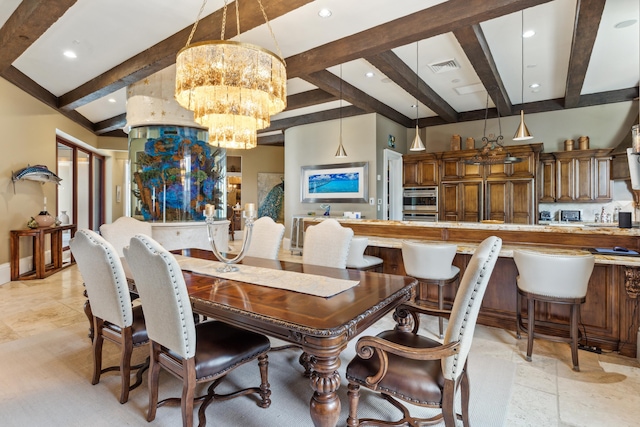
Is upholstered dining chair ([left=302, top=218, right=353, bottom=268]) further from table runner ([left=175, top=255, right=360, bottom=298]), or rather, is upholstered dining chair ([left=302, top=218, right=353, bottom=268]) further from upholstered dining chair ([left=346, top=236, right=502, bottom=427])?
upholstered dining chair ([left=346, top=236, right=502, bottom=427])

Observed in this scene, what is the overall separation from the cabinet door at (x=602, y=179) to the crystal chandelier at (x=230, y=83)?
589 cm

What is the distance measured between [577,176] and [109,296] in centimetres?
721

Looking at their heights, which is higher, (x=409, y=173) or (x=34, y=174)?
(x=409, y=173)

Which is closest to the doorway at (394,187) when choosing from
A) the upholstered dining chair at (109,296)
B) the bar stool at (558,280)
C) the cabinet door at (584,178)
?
the cabinet door at (584,178)

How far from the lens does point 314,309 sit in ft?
5.23

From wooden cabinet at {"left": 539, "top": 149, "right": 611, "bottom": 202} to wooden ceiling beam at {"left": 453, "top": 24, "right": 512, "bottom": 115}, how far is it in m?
1.65

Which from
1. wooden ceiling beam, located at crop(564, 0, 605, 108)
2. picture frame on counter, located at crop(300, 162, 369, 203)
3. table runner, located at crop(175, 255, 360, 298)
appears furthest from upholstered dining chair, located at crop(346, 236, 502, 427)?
picture frame on counter, located at crop(300, 162, 369, 203)

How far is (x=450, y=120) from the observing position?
729 cm

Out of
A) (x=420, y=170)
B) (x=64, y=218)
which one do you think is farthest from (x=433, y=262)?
(x=64, y=218)

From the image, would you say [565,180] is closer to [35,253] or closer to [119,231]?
[119,231]

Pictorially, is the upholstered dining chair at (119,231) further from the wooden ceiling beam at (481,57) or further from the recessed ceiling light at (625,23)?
the recessed ceiling light at (625,23)

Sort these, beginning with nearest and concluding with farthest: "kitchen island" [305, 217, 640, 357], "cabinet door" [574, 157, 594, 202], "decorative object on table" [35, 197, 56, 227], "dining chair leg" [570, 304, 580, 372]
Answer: "dining chair leg" [570, 304, 580, 372]
"kitchen island" [305, 217, 640, 357]
"decorative object on table" [35, 197, 56, 227]
"cabinet door" [574, 157, 594, 202]

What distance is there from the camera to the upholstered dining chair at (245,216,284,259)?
311 cm

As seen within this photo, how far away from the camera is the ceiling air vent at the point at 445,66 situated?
4.63 metres
